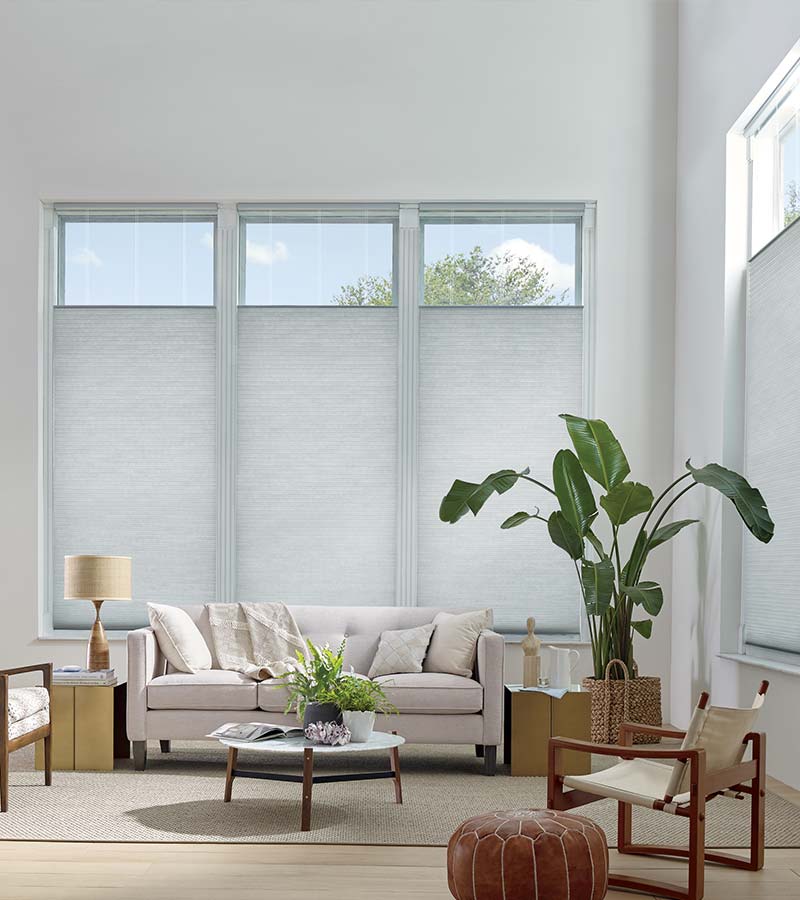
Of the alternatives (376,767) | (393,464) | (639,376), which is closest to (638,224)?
(639,376)

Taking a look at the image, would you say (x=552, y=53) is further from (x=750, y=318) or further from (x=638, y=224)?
(x=750, y=318)

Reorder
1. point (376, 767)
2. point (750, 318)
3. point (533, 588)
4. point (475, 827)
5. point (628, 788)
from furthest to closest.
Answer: point (533, 588) < point (750, 318) < point (376, 767) < point (628, 788) < point (475, 827)

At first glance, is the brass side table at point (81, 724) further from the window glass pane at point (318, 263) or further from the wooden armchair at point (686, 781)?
the window glass pane at point (318, 263)

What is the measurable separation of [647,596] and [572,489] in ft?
2.63

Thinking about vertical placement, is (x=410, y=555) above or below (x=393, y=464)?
below

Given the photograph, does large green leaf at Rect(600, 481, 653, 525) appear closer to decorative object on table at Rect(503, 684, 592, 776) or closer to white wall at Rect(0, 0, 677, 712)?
decorative object on table at Rect(503, 684, 592, 776)

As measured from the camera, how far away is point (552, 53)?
25.8 feet

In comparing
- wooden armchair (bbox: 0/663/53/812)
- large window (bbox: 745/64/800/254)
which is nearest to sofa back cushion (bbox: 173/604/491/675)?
wooden armchair (bbox: 0/663/53/812)

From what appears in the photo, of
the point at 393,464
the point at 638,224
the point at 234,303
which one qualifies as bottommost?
the point at 393,464

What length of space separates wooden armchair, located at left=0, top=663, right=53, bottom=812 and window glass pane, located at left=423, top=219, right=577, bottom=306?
3857 millimetres

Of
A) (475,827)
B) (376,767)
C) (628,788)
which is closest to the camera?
(475,827)

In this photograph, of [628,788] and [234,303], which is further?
[234,303]

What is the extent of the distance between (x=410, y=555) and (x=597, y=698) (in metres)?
1.66

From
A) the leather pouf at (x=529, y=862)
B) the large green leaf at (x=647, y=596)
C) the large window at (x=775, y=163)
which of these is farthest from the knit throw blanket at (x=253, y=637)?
the large window at (x=775, y=163)
